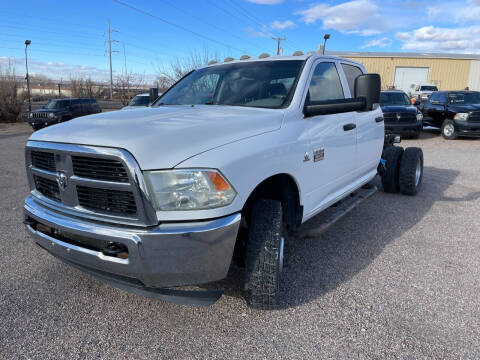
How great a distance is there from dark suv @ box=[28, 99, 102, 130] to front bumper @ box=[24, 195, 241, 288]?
17.5 m

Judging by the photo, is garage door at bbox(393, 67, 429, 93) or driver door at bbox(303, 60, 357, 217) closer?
driver door at bbox(303, 60, 357, 217)

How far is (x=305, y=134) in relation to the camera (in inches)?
114

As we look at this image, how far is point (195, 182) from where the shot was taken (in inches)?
81.0

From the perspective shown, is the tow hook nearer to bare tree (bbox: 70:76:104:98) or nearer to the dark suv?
the dark suv

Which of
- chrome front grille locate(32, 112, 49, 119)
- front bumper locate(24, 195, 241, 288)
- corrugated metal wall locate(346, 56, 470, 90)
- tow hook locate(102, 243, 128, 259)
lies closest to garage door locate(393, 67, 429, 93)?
corrugated metal wall locate(346, 56, 470, 90)

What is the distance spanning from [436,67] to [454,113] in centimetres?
2634

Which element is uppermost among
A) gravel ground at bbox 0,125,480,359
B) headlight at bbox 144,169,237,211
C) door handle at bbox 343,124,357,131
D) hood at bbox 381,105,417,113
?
hood at bbox 381,105,417,113

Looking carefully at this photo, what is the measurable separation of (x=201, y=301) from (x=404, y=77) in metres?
38.7

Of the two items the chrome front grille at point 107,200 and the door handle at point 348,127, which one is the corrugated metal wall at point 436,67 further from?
the chrome front grille at point 107,200

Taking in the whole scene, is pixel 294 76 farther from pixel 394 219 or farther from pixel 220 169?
pixel 394 219

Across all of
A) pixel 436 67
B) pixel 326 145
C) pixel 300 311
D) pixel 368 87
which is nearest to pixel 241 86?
pixel 326 145

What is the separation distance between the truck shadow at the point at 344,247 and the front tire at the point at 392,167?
21 centimetres

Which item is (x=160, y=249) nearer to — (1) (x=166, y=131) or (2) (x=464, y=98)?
(1) (x=166, y=131)

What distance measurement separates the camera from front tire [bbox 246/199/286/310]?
2.46 m
